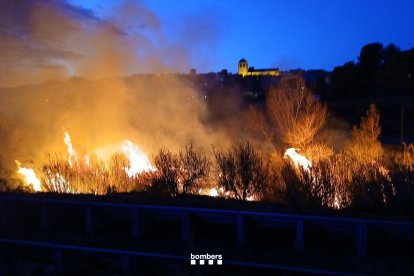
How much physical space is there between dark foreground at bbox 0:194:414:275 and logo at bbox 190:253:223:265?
54 millimetres

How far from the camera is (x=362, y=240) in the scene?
7.34m

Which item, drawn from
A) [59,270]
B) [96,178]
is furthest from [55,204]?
[96,178]

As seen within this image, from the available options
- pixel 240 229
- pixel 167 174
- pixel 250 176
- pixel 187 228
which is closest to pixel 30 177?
pixel 167 174

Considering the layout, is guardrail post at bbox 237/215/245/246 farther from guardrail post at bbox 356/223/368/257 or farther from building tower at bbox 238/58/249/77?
building tower at bbox 238/58/249/77

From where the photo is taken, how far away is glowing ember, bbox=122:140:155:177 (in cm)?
1383

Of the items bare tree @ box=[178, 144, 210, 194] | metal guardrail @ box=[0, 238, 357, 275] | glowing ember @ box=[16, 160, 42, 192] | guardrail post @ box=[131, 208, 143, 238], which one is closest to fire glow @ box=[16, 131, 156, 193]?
glowing ember @ box=[16, 160, 42, 192]

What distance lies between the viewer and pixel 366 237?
7.35 metres

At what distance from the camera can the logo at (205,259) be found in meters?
7.17

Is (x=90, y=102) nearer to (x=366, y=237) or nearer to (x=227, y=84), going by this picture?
(x=227, y=84)

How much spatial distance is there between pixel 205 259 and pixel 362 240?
2535 millimetres

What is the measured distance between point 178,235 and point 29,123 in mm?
16711

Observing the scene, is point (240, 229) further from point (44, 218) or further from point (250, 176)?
point (250, 176)

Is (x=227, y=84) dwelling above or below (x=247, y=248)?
above

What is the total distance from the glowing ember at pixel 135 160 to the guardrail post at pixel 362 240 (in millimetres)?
7560
